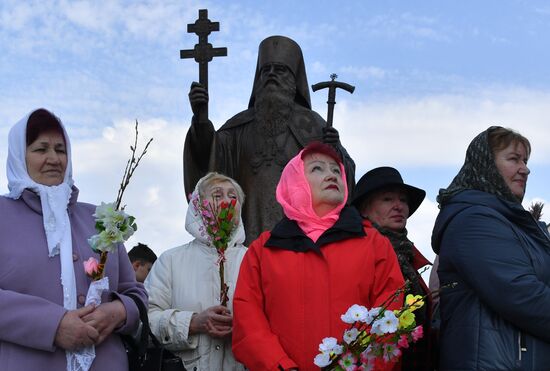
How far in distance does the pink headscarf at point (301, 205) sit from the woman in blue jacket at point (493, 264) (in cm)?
61

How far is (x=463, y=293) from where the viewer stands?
433 cm

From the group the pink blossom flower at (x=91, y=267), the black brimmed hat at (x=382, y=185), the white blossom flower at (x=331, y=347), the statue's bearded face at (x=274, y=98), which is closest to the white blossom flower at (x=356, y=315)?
the white blossom flower at (x=331, y=347)

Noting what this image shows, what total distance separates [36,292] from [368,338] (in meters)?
1.60

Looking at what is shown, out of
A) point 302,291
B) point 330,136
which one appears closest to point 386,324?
point 302,291

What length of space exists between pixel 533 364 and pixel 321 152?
1.58m

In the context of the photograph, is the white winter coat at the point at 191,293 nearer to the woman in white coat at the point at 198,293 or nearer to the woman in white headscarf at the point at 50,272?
the woman in white coat at the point at 198,293

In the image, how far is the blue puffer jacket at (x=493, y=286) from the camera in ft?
13.3

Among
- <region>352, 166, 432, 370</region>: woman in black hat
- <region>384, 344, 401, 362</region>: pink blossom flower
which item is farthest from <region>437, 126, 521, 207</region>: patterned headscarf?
<region>384, 344, 401, 362</region>: pink blossom flower

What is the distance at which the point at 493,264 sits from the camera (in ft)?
13.5

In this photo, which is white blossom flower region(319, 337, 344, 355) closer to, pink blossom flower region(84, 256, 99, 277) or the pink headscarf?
the pink headscarf

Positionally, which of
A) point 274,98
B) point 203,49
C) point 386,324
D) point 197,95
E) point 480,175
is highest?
point 203,49

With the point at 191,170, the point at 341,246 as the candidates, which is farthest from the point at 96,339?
the point at 191,170

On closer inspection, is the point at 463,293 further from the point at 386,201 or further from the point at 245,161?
the point at 245,161

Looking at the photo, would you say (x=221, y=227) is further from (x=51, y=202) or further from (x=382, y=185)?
(x=382, y=185)
